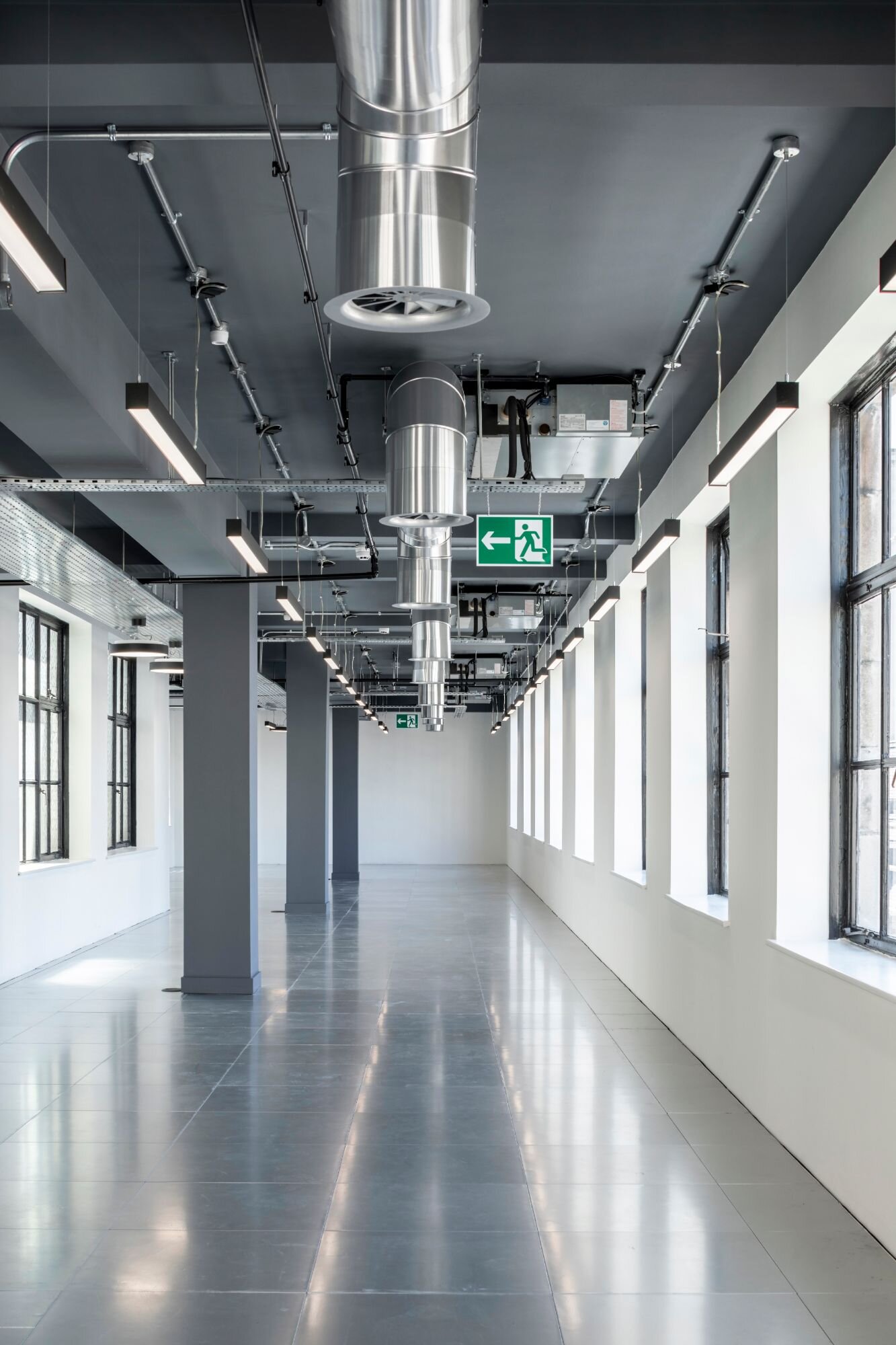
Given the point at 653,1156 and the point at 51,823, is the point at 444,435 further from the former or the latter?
the point at 51,823

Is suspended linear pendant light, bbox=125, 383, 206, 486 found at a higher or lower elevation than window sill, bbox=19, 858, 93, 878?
higher

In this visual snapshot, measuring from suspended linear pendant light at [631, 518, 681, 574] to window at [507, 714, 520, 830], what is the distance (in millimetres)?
18377

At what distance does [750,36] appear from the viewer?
Answer: 3939 mm

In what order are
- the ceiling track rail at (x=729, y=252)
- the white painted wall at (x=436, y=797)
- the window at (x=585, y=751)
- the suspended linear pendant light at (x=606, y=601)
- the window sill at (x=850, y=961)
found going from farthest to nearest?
1. the white painted wall at (x=436, y=797)
2. the window at (x=585, y=751)
3. the suspended linear pendant light at (x=606, y=601)
4. the window sill at (x=850, y=961)
5. the ceiling track rail at (x=729, y=252)

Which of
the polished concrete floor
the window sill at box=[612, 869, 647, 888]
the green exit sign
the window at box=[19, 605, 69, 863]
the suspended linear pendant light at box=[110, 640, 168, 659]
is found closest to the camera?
the polished concrete floor

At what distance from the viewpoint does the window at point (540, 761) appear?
20391 millimetres

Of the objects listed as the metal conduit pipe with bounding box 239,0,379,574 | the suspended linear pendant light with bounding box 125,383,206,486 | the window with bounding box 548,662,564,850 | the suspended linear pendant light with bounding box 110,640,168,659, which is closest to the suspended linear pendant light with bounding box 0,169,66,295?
the metal conduit pipe with bounding box 239,0,379,574

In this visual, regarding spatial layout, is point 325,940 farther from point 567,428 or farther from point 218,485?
point 567,428

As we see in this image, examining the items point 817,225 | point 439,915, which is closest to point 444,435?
point 817,225

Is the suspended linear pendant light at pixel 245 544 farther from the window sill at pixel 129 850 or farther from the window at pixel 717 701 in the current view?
the window sill at pixel 129 850

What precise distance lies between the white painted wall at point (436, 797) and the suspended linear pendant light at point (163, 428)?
25047mm

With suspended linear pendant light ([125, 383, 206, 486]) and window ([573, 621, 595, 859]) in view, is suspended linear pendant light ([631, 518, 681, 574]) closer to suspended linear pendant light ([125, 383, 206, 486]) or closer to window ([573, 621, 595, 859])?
suspended linear pendant light ([125, 383, 206, 486])

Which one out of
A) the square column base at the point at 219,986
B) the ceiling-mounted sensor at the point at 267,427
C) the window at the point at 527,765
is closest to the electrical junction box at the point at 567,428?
the ceiling-mounted sensor at the point at 267,427

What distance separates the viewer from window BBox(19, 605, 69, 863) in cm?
1316
